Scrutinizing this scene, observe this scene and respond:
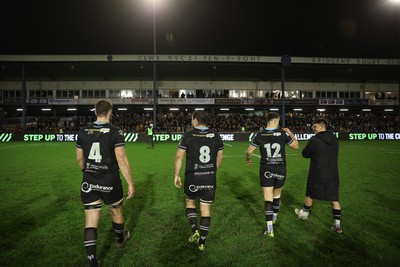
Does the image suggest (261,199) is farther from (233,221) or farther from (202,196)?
(202,196)

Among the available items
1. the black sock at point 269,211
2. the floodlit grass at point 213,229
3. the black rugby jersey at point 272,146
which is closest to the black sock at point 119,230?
the floodlit grass at point 213,229

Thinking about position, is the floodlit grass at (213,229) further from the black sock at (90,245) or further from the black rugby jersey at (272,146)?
the black rugby jersey at (272,146)

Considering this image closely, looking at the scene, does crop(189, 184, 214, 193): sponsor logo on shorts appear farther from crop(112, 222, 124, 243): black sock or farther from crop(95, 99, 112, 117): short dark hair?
crop(95, 99, 112, 117): short dark hair

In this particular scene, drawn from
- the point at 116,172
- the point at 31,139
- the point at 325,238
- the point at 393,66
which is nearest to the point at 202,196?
the point at 116,172

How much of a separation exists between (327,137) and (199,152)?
2.46m

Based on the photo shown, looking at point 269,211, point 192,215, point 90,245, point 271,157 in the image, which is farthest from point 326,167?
point 90,245

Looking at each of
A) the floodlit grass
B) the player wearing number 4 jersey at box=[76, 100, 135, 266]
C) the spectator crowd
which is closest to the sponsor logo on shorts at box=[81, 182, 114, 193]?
the player wearing number 4 jersey at box=[76, 100, 135, 266]

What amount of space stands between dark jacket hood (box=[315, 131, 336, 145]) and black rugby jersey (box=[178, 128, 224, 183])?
6.94 feet

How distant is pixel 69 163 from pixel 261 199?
9735mm

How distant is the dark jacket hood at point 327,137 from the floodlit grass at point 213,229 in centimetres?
167

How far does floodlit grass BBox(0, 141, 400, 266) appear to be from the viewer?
3.84 m

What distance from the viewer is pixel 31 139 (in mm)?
26359

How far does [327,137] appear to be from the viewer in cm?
475

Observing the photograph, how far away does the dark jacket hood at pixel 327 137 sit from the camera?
Answer: 15.5 feet
